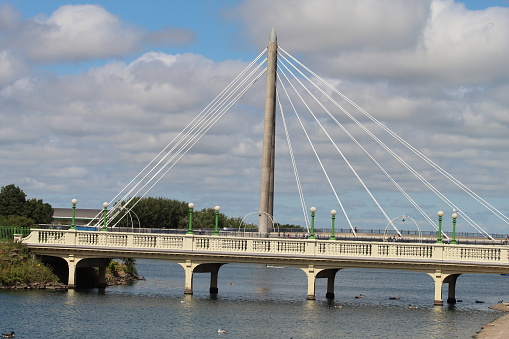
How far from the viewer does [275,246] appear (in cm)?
5728

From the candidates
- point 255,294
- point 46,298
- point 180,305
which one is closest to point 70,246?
point 46,298

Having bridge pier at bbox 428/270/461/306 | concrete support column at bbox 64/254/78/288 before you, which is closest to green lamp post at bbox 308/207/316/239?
bridge pier at bbox 428/270/461/306

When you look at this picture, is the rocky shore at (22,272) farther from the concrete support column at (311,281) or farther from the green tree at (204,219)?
the green tree at (204,219)

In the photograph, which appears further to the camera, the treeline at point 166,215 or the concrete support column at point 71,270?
the treeline at point 166,215

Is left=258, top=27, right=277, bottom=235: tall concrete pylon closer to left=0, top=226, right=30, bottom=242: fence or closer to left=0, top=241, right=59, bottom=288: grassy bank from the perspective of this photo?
left=0, top=241, right=59, bottom=288: grassy bank

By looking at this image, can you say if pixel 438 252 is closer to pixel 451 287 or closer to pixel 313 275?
pixel 451 287

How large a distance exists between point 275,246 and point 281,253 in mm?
658

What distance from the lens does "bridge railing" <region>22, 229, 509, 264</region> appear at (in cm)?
5509

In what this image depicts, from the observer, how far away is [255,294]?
6781cm

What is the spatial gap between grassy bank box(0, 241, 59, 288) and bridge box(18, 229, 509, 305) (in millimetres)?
841

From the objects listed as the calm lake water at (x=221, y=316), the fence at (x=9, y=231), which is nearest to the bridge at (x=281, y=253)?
the calm lake water at (x=221, y=316)

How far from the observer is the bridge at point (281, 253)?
55.1 m

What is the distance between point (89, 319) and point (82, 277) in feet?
62.0

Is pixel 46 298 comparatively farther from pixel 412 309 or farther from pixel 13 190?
pixel 13 190
